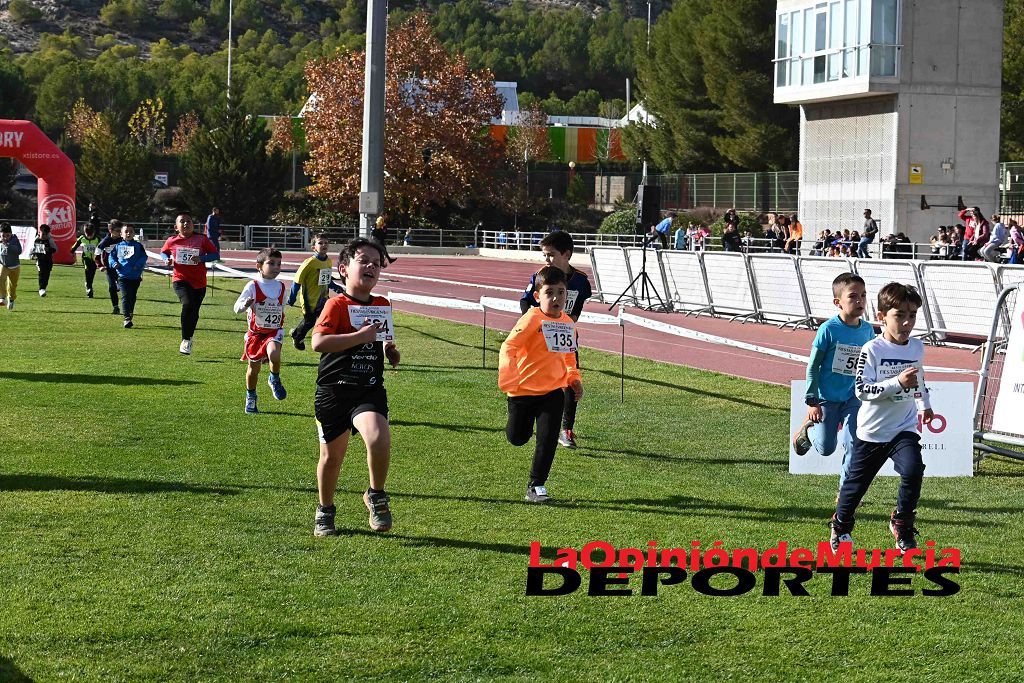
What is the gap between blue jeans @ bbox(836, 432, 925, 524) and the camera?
7660 mm

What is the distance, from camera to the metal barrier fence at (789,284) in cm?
2061

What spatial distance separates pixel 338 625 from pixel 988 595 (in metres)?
3.24

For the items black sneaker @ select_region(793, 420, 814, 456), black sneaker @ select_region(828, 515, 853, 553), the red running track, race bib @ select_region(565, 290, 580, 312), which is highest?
race bib @ select_region(565, 290, 580, 312)

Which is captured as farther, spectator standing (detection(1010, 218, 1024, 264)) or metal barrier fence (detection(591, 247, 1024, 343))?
spectator standing (detection(1010, 218, 1024, 264))

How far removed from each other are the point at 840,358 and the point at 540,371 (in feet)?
6.62

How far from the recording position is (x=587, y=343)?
854 inches

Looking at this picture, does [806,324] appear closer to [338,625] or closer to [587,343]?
[587,343]

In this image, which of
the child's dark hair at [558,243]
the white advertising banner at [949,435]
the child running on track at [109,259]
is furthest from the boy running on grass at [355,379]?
the child running on track at [109,259]

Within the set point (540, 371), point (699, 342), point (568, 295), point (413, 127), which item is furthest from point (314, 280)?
point (413, 127)

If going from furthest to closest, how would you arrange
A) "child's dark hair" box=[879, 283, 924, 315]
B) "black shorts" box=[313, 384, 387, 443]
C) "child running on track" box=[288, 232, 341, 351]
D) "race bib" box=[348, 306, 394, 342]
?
"child running on track" box=[288, 232, 341, 351] < "black shorts" box=[313, 384, 387, 443] < "race bib" box=[348, 306, 394, 342] < "child's dark hair" box=[879, 283, 924, 315]

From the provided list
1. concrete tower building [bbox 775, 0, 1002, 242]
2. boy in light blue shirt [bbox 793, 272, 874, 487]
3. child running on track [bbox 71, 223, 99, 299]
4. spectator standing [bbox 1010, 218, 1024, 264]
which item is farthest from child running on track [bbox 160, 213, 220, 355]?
concrete tower building [bbox 775, 0, 1002, 242]

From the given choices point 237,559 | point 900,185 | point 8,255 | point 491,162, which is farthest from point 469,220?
point 237,559

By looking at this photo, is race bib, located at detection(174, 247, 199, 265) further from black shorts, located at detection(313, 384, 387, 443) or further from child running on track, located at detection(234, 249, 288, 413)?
black shorts, located at detection(313, 384, 387, 443)

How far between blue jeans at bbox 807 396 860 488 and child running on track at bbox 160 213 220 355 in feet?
35.9
